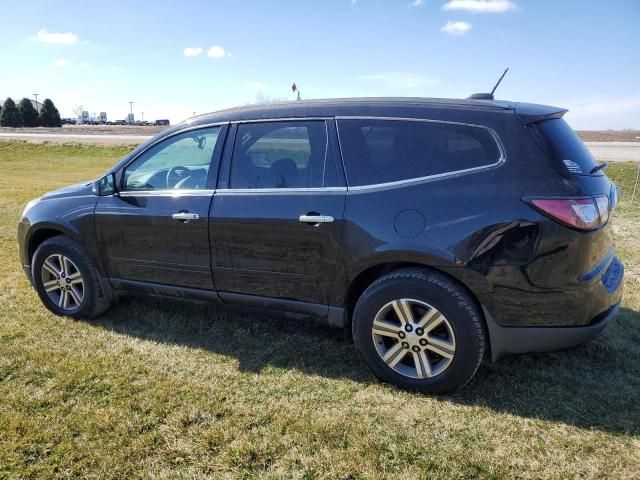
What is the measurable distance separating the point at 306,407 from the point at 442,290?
41.3 inches

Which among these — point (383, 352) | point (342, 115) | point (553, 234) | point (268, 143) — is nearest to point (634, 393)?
point (553, 234)

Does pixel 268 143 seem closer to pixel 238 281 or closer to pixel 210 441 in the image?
Answer: pixel 238 281

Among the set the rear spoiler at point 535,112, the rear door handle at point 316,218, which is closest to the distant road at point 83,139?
the rear door handle at point 316,218

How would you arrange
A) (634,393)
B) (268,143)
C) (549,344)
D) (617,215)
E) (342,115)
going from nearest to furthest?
(549,344) → (634,393) → (342,115) → (268,143) → (617,215)

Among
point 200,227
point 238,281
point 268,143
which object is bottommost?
point 238,281

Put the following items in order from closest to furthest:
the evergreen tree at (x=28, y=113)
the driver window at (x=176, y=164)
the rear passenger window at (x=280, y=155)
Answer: the rear passenger window at (x=280, y=155), the driver window at (x=176, y=164), the evergreen tree at (x=28, y=113)

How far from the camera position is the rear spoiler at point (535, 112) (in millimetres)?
2914

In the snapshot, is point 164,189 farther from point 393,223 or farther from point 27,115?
point 27,115

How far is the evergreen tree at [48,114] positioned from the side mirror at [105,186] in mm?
55166

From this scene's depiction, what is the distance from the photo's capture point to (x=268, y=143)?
3.59 meters

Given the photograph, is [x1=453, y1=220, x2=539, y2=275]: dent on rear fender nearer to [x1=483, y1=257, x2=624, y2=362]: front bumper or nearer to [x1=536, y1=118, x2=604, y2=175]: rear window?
[x1=483, y1=257, x2=624, y2=362]: front bumper

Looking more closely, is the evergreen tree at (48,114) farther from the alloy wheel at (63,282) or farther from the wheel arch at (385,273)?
the wheel arch at (385,273)

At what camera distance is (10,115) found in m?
49.2

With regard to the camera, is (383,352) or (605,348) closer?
(383,352)
